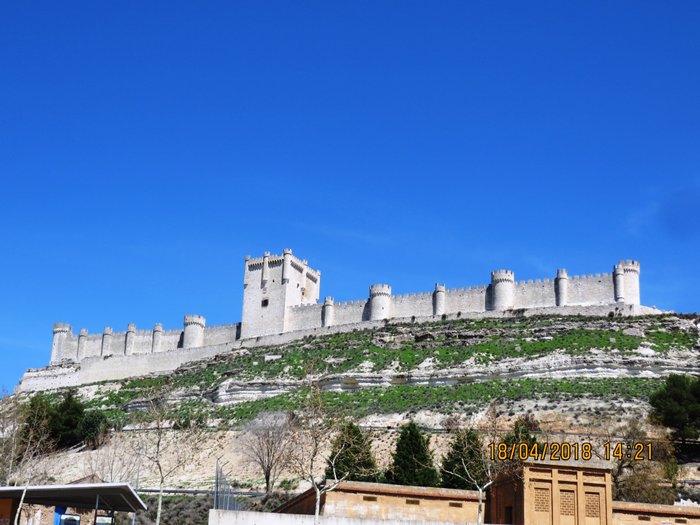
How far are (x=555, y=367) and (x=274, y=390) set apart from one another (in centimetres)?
2029

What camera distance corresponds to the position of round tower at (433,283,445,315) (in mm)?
80812

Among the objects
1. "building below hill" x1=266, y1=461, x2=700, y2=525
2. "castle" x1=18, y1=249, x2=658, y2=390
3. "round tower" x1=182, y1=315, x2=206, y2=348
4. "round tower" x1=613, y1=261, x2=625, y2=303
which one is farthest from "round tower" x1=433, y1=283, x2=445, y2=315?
"building below hill" x1=266, y1=461, x2=700, y2=525

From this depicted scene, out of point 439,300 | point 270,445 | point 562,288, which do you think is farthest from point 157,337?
point 270,445

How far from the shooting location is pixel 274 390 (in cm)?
6919

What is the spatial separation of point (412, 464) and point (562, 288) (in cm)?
4062

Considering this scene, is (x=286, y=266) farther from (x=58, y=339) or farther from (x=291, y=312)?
(x=58, y=339)

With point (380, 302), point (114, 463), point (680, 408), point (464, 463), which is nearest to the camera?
point (464, 463)

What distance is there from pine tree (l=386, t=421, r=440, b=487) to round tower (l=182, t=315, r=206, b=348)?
181 ft

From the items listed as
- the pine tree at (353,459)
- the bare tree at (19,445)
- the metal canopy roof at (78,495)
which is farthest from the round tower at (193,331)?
the metal canopy roof at (78,495)

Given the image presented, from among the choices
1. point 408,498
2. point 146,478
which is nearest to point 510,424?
point 146,478

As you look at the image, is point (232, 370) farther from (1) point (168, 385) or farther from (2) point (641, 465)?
(2) point (641, 465)

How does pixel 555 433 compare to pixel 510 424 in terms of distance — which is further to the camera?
pixel 510 424

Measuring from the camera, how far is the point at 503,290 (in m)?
78.2

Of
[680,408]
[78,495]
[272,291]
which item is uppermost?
[272,291]
